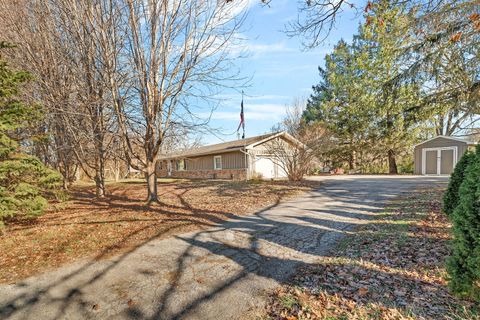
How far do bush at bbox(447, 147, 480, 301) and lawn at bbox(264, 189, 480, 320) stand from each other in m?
0.22

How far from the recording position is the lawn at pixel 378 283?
2.52 m

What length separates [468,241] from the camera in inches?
97.0

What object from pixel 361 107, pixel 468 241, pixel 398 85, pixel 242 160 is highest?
pixel 361 107

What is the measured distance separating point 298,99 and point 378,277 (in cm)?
1789

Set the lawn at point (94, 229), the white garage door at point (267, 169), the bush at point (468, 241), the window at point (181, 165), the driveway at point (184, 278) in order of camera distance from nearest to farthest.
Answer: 1. the bush at point (468, 241)
2. the driveway at point (184, 278)
3. the lawn at point (94, 229)
4. the white garage door at point (267, 169)
5. the window at point (181, 165)

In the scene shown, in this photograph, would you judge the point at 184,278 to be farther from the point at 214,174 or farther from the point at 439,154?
the point at 439,154

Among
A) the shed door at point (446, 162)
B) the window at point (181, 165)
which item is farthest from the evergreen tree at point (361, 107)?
the window at point (181, 165)

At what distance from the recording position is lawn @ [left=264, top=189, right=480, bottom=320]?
2518mm

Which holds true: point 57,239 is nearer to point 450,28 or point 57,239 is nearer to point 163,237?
point 163,237

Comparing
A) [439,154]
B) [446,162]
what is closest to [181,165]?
[439,154]

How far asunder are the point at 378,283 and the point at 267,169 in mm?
15598

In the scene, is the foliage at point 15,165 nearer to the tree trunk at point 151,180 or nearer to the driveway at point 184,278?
the tree trunk at point 151,180

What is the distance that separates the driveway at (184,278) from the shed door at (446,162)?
16.6 metres

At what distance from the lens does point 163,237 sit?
518 cm
